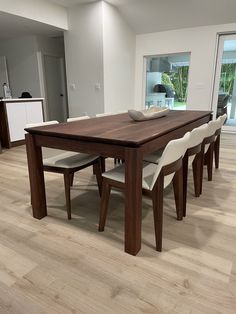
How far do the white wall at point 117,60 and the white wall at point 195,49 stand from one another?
474mm

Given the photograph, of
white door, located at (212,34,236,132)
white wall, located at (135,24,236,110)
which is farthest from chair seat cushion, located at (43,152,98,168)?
white door, located at (212,34,236,132)

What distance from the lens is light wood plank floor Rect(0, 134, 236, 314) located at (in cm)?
117

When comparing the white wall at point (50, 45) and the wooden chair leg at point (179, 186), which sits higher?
the white wall at point (50, 45)

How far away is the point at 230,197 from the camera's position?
229 cm

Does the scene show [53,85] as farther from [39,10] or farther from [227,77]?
[227,77]

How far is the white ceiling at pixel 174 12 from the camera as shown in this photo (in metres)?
4.34

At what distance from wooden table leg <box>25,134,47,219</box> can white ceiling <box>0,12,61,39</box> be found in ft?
10.4

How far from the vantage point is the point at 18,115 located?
168 inches

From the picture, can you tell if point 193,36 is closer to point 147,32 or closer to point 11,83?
point 147,32

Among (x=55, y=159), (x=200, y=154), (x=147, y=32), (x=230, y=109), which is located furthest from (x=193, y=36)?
(x=55, y=159)

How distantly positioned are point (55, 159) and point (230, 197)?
1.70 meters

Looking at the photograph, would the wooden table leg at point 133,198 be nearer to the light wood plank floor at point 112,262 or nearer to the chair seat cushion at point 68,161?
the light wood plank floor at point 112,262

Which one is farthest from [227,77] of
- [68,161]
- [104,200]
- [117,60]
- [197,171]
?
[104,200]

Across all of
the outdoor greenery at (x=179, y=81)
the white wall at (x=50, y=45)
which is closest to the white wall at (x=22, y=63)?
the white wall at (x=50, y=45)
